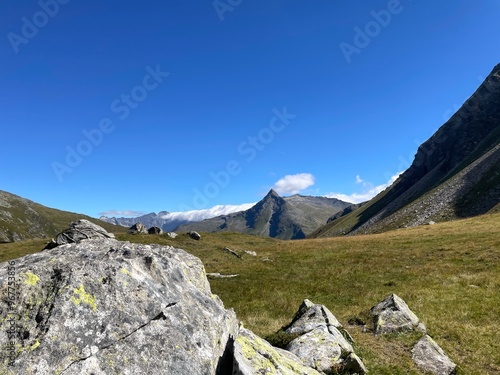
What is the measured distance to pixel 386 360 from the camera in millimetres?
14219

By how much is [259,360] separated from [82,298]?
5088mm

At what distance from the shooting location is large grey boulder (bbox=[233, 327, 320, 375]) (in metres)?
8.83

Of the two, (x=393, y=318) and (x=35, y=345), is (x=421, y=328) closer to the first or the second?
(x=393, y=318)

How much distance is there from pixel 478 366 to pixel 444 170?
7613 inches

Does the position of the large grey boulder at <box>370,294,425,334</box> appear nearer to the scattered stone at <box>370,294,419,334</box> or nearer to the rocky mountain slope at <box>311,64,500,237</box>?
the scattered stone at <box>370,294,419,334</box>

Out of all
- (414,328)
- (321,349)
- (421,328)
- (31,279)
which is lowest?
(421,328)

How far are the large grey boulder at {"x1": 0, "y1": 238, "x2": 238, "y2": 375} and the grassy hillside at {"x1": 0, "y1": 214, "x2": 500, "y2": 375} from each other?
7858mm

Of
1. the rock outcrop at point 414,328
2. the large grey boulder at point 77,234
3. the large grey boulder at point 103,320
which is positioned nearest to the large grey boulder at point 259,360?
the large grey boulder at point 103,320

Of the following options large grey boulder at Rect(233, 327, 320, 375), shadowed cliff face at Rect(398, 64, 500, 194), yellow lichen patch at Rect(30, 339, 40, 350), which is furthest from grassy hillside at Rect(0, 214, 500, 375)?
shadowed cliff face at Rect(398, 64, 500, 194)

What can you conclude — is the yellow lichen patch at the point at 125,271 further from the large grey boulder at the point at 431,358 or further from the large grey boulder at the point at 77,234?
the large grey boulder at the point at 77,234

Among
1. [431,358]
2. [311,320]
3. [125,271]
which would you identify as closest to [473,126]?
[431,358]

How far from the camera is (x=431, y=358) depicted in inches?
561

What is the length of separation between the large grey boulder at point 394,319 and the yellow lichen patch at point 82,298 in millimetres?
14485

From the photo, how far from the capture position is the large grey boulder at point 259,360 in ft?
29.0
